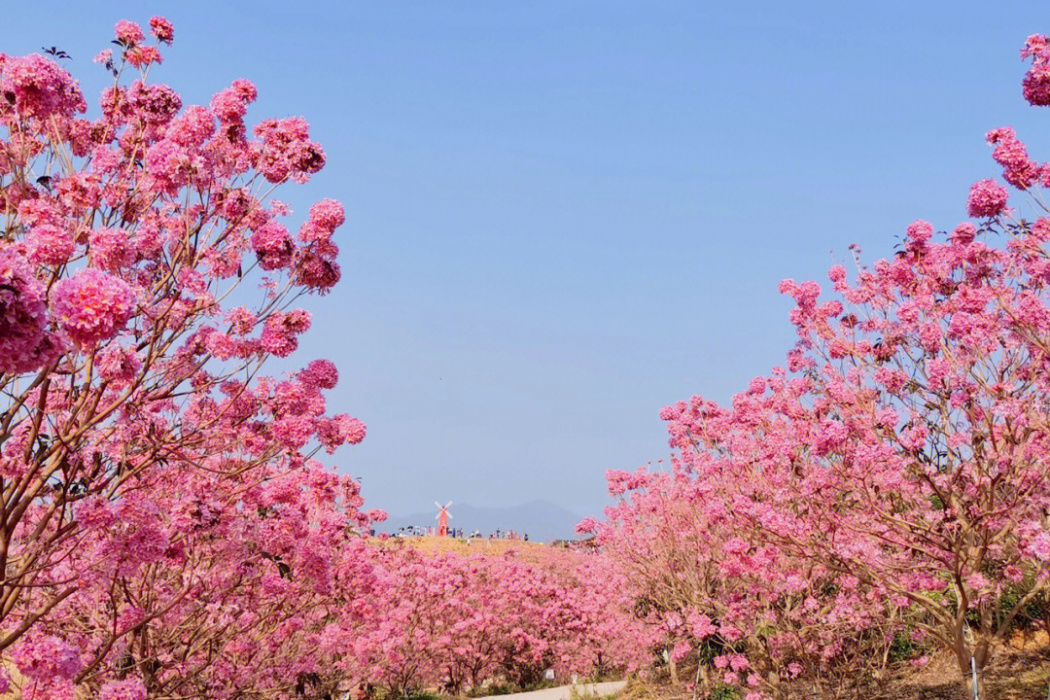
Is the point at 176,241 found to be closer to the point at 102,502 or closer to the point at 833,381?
the point at 102,502

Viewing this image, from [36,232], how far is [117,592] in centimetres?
405

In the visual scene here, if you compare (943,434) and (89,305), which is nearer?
(89,305)

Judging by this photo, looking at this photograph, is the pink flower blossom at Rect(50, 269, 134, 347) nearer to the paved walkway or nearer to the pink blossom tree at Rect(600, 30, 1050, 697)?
the pink blossom tree at Rect(600, 30, 1050, 697)

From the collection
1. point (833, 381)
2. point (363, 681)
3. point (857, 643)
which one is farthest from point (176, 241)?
point (363, 681)

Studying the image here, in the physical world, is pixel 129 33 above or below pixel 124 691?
above

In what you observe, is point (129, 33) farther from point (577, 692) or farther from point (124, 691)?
point (577, 692)

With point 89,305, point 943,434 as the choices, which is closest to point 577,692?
point 943,434

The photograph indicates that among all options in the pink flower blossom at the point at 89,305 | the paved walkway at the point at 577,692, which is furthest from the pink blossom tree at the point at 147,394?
the paved walkway at the point at 577,692

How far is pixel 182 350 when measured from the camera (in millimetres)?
6941

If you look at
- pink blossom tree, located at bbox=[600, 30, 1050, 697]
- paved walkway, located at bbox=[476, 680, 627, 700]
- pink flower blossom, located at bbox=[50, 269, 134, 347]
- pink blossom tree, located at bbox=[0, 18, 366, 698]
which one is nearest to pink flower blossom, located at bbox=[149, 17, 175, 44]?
pink blossom tree, located at bbox=[0, 18, 366, 698]

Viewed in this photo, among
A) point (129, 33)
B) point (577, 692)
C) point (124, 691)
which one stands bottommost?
point (577, 692)

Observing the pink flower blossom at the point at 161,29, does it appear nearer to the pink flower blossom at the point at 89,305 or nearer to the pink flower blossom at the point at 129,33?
the pink flower blossom at the point at 129,33

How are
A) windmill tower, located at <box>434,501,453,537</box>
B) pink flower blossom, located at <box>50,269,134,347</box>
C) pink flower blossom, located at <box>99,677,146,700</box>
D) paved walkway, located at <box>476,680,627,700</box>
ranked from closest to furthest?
pink flower blossom, located at <box>50,269,134,347</box>, pink flower blossom, located at <box>99,677,146,700</box>, paved walkway, located at <box>476,680,627,700</box>, windmill tower, located at <box>434,501,453,537</box>

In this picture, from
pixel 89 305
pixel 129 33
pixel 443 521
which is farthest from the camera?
pixel 443 521
